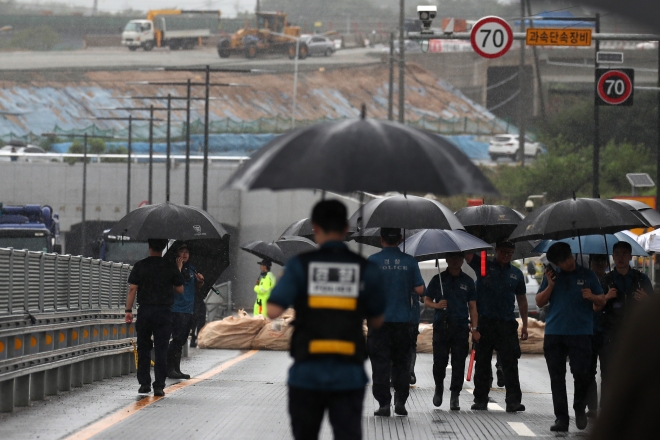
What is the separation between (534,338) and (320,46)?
100m

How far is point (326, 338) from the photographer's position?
546 centimetres

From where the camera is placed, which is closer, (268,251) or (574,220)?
(574,220)

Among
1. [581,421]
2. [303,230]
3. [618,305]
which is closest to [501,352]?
[618,305]

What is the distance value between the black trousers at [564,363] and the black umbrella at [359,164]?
4118 mm

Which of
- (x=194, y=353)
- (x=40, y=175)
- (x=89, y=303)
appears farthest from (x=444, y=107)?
(x=89, y=303)

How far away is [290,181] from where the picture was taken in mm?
→ 5797

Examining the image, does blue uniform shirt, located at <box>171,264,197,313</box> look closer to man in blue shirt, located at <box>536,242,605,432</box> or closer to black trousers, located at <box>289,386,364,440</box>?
man in blue shirt, located at <box>536,242,605,432</box>

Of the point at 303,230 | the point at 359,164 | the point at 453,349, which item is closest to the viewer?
the point at 359,164

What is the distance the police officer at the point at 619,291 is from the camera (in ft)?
36.1

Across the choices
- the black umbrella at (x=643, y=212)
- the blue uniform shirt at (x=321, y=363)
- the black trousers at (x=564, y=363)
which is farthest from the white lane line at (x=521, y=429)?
the blue uniform shirt at (x=321, y=363)

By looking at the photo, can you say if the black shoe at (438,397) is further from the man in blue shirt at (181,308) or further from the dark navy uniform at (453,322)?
the man in blue shirt at (181,308)

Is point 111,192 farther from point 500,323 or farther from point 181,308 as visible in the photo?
point 500,323

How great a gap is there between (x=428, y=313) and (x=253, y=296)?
24.4m

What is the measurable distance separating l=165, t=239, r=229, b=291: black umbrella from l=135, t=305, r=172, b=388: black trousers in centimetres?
356
